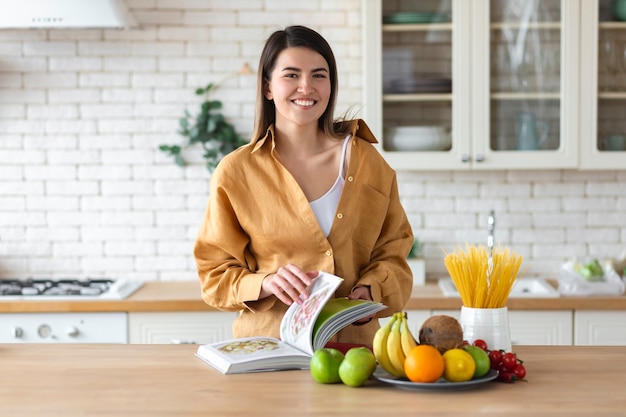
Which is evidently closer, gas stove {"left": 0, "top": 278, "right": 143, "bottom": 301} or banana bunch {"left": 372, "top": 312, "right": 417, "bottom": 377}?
banana bunch {"left": 372, "top": 312, "right": 417, "bottom": 377}

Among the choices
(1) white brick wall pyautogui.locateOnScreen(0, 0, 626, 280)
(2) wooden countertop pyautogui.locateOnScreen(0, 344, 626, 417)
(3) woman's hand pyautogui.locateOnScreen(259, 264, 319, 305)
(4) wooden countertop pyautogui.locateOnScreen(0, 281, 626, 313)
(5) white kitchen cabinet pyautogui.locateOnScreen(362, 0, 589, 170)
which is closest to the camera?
(2) wooden countertop pyautogui.locateOnScreen(0, 344, 626, 417)

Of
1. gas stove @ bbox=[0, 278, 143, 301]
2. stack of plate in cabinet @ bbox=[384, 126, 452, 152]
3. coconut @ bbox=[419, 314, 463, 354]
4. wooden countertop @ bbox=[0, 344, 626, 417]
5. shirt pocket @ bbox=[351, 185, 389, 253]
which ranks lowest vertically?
gas stove @ bbox=[0, 278, 143, 301]

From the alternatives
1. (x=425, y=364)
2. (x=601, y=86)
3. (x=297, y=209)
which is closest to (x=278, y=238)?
(x=297, y=209)

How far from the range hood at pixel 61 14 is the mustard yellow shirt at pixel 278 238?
1625 millimetres

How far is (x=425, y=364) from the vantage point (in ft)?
5.89

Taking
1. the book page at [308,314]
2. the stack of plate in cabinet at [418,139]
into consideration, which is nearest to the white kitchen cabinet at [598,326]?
the stack of plate in cabinet at [418,139]

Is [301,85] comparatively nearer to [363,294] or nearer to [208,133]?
[363,294]

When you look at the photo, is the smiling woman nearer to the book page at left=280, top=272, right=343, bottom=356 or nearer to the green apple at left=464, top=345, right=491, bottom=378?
the book page at left=280, top=272, right=343, bottom=356

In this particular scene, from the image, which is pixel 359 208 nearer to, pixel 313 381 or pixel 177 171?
pixel 313 381

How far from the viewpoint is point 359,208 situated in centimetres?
248

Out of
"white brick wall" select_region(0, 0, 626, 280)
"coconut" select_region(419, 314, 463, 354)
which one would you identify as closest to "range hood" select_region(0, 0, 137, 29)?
"white brick wall" select_region(0, 0, 626, 280)

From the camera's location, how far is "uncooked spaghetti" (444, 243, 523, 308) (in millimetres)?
1999

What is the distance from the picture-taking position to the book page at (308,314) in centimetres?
203

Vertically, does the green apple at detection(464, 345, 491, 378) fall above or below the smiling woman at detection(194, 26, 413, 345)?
below
